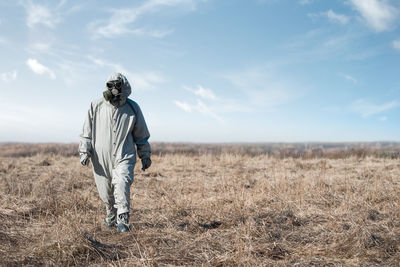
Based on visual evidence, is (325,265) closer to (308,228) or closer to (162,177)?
(308,228)

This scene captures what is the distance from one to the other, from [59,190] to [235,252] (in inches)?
209

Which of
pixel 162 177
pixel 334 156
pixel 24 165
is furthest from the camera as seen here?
pixel 334 156

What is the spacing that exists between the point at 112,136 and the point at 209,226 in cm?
181

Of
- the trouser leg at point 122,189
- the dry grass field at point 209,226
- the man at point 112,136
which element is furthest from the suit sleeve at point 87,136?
the dry grass field at point 209,226

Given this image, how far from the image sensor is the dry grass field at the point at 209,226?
3.24 m

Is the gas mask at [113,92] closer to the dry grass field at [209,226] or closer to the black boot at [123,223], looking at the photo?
the black boot at [123,223]

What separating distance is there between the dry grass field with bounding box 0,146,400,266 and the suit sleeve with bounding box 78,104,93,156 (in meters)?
0.90

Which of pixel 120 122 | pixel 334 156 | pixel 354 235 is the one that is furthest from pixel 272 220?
pixel 334 156

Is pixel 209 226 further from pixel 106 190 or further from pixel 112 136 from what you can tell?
pixel 112 136

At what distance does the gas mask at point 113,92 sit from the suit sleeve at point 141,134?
1.01ft

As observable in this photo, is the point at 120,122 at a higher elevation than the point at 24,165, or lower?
higher

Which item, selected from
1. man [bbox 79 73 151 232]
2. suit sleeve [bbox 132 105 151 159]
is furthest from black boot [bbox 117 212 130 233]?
suit sleeve [bbox 132 105 151 159]

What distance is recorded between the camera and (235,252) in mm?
3334

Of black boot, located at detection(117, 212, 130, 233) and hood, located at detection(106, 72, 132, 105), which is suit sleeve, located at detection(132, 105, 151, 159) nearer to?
hood, located at detection(106, 72, 132, 105)
